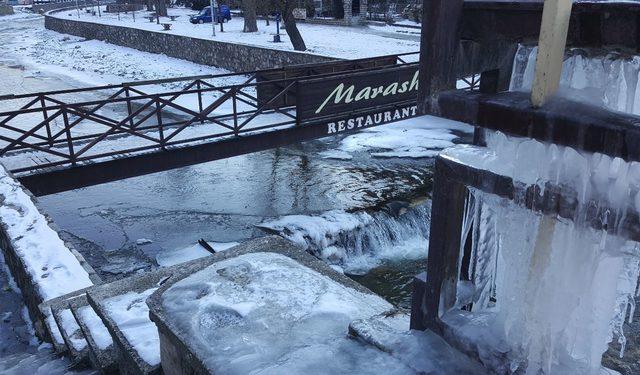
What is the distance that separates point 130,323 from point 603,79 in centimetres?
318

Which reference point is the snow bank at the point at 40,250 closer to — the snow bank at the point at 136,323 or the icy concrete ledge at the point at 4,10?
the snow bank at the point at 136,323

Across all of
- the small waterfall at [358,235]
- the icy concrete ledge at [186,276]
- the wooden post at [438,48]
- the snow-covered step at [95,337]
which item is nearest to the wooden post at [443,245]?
the wooden post at [438,48]

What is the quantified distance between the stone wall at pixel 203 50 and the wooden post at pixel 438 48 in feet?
54.4

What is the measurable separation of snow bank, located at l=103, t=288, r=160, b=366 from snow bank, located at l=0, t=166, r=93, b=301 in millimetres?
1544

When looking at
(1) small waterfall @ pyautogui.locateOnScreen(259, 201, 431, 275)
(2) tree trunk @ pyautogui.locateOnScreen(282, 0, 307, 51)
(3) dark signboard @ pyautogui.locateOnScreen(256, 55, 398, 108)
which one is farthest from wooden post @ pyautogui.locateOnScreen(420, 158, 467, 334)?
(2) tree trunk @ pyautogui.locateOnScreen(282, 0, 307, 51)

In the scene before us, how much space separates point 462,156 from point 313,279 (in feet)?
5.39

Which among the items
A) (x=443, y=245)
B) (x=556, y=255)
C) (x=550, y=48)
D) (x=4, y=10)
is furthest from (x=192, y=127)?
(x=4, y=10)

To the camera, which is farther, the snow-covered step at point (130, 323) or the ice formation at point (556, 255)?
the snow-covered step at point (130, 323)

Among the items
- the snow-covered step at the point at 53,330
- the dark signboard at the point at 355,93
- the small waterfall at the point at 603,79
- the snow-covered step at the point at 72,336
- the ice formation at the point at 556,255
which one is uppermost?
the small waterfall at the point at 603,79

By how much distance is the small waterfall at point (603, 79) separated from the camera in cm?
179

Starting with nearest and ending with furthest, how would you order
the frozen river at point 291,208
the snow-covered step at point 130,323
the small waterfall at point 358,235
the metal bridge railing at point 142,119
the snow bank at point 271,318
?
the snow bank at point 271,318
the snow-covered step at point 130,323
the metal bridge railing at point 142,119
the frozen river at point 291,208
the small waterfall at point 358,235

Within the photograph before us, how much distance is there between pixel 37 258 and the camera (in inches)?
→ 219

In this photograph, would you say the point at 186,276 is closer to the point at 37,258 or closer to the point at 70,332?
the point at 70,332

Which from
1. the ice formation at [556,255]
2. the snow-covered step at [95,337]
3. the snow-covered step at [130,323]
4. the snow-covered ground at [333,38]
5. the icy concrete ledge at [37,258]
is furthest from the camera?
the snow-covered ground at [333,38]
